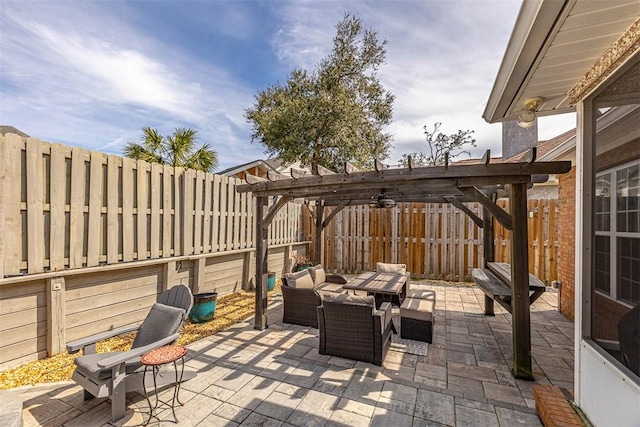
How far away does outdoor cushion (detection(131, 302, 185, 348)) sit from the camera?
116 inches

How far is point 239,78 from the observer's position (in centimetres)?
1035

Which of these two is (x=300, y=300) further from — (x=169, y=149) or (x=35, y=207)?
(x=169, y=149)

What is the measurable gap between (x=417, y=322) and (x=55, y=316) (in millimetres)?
4813

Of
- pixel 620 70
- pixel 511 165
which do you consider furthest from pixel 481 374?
pixel 620 70

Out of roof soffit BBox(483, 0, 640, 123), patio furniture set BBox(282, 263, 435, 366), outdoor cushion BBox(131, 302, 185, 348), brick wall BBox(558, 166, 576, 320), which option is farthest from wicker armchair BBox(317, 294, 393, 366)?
brick wall BBox(558, 166, 576, 320)

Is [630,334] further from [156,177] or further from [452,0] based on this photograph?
[156,177]

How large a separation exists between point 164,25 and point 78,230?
14.7 feet

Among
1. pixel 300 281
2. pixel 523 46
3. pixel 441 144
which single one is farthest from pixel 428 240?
pixel 441 144

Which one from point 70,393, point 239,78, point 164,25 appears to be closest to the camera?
point 70,393

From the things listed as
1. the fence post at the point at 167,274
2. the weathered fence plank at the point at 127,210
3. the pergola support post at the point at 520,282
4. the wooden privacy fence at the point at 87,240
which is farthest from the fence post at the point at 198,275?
the pergola support post at the point at 520,282

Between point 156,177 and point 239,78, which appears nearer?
point 156,177

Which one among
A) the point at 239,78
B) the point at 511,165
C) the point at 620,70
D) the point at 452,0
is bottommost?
the point at 511,165

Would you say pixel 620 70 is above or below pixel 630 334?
above

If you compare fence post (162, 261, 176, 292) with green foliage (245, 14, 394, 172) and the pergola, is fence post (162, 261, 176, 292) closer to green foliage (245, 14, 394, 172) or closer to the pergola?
the pergola
